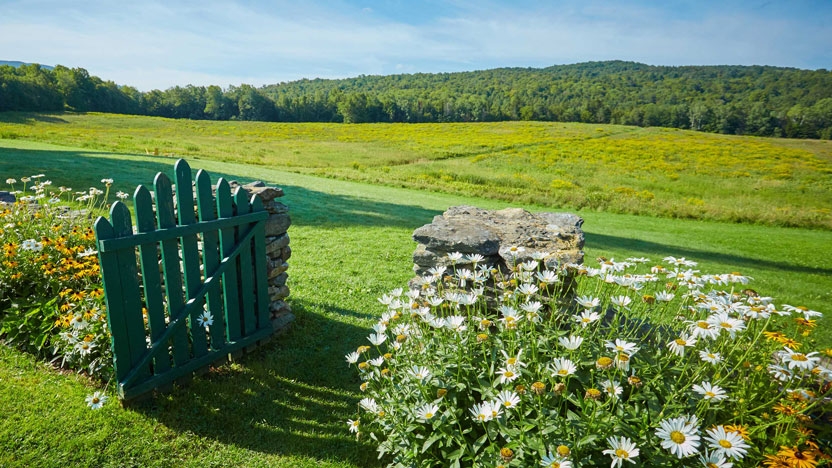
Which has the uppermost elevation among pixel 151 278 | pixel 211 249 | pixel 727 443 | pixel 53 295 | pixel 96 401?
pixel 211 249

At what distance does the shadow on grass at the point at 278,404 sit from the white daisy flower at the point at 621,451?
65.6 inches

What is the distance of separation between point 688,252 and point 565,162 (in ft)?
77.8

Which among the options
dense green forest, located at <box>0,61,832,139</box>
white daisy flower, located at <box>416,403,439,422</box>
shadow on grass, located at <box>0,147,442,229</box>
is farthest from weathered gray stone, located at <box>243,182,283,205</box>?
dense green forest, located at <box>0,61,832,139</box>

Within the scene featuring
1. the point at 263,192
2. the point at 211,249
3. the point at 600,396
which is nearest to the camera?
the point at 600,396

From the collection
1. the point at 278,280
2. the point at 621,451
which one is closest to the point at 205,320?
the point at 278,280

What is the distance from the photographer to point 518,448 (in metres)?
1.85

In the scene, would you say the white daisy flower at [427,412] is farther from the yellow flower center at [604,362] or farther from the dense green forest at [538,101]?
the dense green forest at [538,101]

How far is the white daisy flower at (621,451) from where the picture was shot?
158cm

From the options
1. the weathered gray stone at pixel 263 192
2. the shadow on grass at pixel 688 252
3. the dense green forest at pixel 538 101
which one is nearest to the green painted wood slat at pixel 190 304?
the weathered gray stone at pixel 263 192

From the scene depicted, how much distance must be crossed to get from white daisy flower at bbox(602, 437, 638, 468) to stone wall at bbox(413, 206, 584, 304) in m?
1.68

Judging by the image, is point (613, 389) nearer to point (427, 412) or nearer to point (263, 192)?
point (427, 412)

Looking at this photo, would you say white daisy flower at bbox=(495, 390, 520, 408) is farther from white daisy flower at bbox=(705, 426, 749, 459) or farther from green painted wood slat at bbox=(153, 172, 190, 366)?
green painted wood slat at bbox=(153, 172, 190, 366)

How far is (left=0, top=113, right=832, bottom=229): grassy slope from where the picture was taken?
59.8ft

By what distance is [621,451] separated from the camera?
161cm
